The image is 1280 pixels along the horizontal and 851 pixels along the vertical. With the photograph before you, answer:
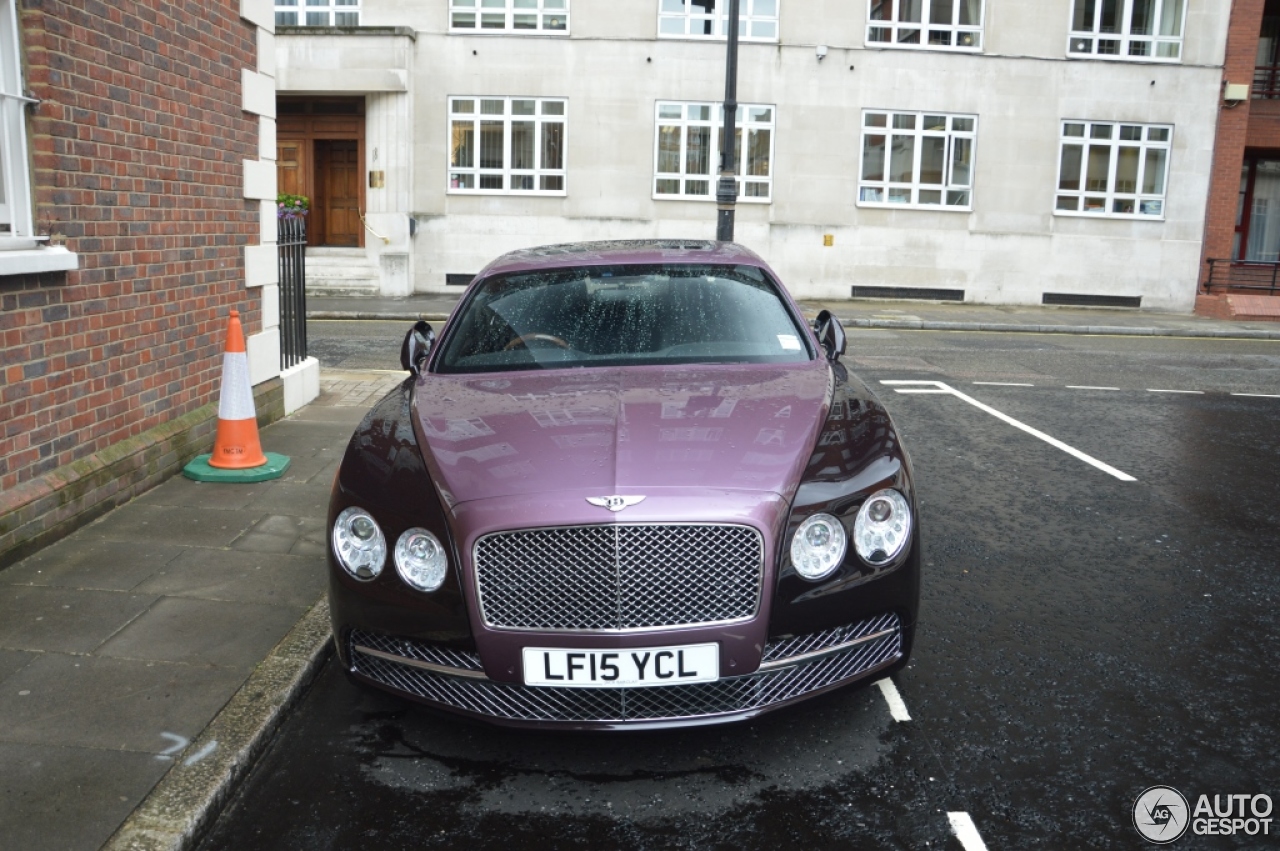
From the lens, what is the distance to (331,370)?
36.8 feet

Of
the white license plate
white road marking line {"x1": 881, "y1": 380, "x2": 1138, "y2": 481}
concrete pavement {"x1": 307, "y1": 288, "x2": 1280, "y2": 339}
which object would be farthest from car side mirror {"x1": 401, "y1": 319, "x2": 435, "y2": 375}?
concrete pavement {"x1": 307, "y1": 288, "x2": 1280, "y2": 339}

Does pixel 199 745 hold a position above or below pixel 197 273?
below

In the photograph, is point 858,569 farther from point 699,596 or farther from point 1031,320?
point 1031,320

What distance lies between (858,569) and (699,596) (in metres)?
0.52

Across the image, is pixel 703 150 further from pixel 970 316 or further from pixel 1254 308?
pixel 1254 308

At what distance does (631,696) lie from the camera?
329 cm

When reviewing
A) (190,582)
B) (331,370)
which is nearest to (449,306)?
(331,370)

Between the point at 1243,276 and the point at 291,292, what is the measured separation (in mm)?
23656

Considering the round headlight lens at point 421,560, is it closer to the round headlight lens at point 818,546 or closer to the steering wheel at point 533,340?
the round headlight lens at point 818,546

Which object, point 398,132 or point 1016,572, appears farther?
point 398,132

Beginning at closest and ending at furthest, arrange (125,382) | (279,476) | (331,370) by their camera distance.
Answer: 1. (125,382)
2. (279,476)
3. (331,370)

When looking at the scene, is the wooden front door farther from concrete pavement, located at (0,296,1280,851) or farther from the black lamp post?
concrete pavement, located at (0,296,1280,851)

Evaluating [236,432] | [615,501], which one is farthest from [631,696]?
[236,432]

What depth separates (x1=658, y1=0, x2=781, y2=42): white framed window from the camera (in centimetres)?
2300
